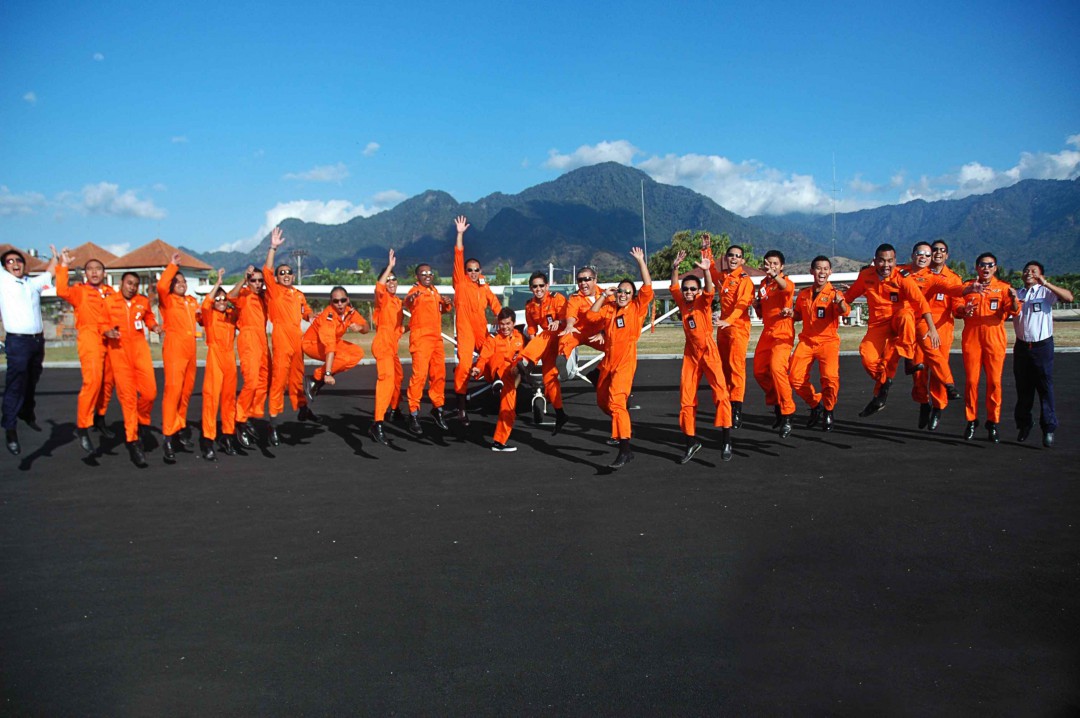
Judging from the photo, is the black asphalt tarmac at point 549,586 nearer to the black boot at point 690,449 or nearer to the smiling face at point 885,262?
the black boot at point 690,449

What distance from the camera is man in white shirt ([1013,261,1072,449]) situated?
27.7 ft

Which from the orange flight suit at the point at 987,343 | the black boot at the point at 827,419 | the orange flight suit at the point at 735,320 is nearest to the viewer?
the orange flight suit at the point at 987,343

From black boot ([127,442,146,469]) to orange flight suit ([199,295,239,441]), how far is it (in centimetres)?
66

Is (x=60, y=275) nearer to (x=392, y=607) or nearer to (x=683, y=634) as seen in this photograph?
(x=392, y=607)

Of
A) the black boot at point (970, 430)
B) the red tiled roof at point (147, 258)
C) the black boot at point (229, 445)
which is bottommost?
the black boot at point (229, 445)

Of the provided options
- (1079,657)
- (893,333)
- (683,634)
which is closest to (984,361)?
(893,333)

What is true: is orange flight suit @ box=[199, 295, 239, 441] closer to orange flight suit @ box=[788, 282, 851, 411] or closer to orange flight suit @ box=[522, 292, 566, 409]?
orange flight suit @ box=[522, 292, 566, 409]

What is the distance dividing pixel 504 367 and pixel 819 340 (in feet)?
A: 13.1

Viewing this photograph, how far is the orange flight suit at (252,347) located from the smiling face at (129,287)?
42.9 inches

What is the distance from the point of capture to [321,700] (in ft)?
10.3

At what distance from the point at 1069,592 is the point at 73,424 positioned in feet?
40.5

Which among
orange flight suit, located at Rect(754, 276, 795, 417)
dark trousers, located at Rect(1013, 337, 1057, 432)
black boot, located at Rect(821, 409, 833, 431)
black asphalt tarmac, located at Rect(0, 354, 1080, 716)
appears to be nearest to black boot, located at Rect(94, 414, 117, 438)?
black asphalt tarmac, located at Rect(0, 354, 1080, 716)

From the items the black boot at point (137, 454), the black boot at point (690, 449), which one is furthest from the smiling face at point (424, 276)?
the black boot at point (690, 449)

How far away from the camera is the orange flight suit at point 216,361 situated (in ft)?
28.4
